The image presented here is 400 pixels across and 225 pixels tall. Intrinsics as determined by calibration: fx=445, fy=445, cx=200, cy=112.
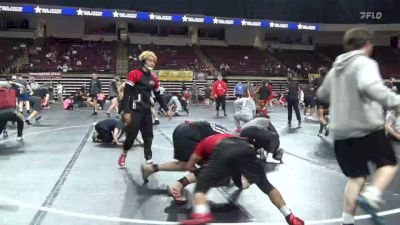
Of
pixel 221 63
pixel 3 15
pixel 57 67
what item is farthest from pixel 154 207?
pixel 3 15

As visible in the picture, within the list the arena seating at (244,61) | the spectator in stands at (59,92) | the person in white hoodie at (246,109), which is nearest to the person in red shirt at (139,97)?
the person in white hoodie at (246,109)

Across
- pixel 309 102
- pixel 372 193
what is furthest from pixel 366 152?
pixel 309 102

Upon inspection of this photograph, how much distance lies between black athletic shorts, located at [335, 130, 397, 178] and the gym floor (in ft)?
3.88

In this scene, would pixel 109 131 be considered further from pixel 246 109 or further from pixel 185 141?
pixel 185 141

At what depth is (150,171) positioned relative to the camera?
19.2ft

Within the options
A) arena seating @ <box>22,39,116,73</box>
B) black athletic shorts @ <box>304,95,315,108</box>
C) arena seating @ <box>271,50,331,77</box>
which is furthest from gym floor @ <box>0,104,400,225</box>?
arena seating @ <box>271,50,331,77</box>

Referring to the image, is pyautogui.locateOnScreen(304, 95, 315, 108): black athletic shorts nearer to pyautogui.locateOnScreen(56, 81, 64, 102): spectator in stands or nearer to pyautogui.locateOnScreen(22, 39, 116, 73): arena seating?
pyautogui.locateOnScreen(56, 81, 64, 102): spectator in stands

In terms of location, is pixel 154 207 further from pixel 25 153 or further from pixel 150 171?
pixel 25 153

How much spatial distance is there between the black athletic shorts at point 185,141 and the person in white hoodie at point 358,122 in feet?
6.71

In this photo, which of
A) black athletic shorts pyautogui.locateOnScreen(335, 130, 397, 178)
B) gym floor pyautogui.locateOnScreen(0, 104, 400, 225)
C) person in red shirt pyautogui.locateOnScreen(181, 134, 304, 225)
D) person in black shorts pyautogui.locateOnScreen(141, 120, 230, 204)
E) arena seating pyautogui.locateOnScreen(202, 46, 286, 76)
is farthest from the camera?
arena seating pyautogui.locateOnScreen(202, 46, 286, 76)

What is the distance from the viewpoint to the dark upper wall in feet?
106

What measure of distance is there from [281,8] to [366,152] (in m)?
32.3

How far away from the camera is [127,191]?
5.70 metres

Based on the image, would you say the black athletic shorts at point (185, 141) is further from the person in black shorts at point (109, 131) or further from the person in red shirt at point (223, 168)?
the person in black shorts at point (109, 131)
